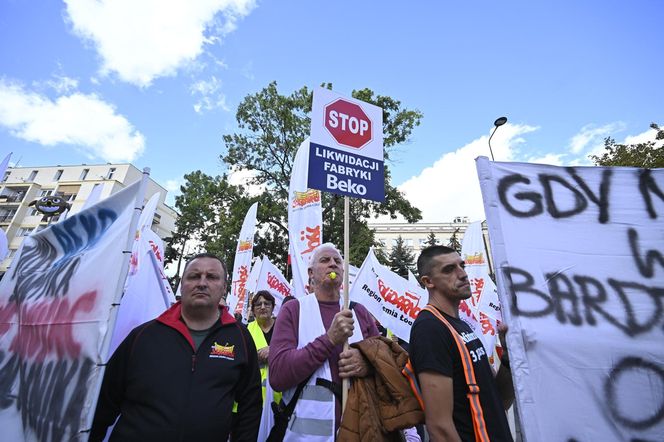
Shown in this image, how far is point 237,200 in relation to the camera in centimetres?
1997

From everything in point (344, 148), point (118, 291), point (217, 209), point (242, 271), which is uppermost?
point (217, 209)

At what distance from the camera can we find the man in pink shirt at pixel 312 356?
2031 mm

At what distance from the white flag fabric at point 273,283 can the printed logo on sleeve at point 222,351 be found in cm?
472

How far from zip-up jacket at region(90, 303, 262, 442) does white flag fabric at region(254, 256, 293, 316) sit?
4649 mm

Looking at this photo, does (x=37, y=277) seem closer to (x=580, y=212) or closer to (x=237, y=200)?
(x=580, y=212)

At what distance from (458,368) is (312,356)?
32.1 inches

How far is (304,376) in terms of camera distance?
6.81 feet

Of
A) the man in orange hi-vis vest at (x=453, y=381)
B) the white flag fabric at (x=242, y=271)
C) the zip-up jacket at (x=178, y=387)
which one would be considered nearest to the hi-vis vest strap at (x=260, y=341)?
the zip-up jacket at (x=178, y=387)

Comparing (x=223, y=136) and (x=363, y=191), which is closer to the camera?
(x=363, y=191)

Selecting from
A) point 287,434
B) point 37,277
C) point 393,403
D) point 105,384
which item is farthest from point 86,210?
→ point 393,403

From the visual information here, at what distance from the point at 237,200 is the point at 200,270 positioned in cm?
1830

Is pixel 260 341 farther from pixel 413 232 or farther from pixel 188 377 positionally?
pixel 413 232

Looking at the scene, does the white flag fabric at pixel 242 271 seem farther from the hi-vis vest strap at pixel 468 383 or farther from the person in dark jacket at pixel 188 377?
the hi-vis vest strap at pixel 468 383

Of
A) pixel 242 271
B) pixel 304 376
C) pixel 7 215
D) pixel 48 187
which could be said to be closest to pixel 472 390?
pixel 304 376
